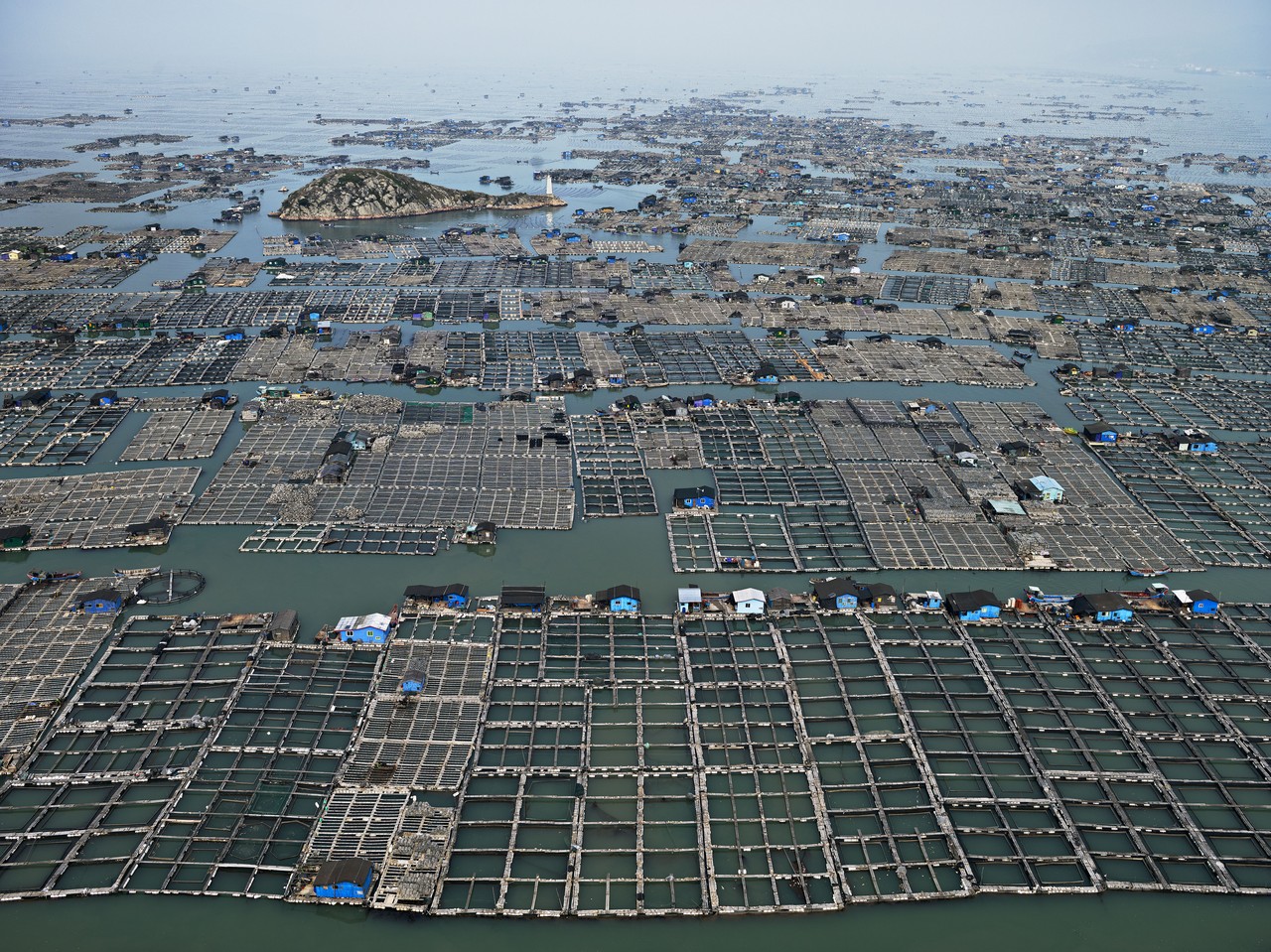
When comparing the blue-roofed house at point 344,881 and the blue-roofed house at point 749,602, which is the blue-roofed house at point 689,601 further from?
the blue-roofed house at point 344,881

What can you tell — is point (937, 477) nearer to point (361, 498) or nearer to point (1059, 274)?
point (361, 498)

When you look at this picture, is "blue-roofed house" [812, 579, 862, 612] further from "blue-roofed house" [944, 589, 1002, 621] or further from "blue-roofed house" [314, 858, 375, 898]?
"blue-roofed house" [314, 858, 375, 898]

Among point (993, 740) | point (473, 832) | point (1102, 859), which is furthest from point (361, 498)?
point (1102, 859)

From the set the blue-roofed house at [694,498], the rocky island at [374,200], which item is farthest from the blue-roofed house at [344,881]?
the rocky island at [374,200]

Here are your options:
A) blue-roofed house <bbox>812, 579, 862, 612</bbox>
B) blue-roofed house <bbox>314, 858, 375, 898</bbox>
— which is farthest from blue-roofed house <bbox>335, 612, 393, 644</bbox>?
blue-roofed house <bbox>812, 579, 862, 612</bbox>

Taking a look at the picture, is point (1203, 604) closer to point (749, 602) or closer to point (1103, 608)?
point (1103, 608)

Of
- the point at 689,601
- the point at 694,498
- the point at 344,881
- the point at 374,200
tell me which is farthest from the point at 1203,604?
the point at 374,200
